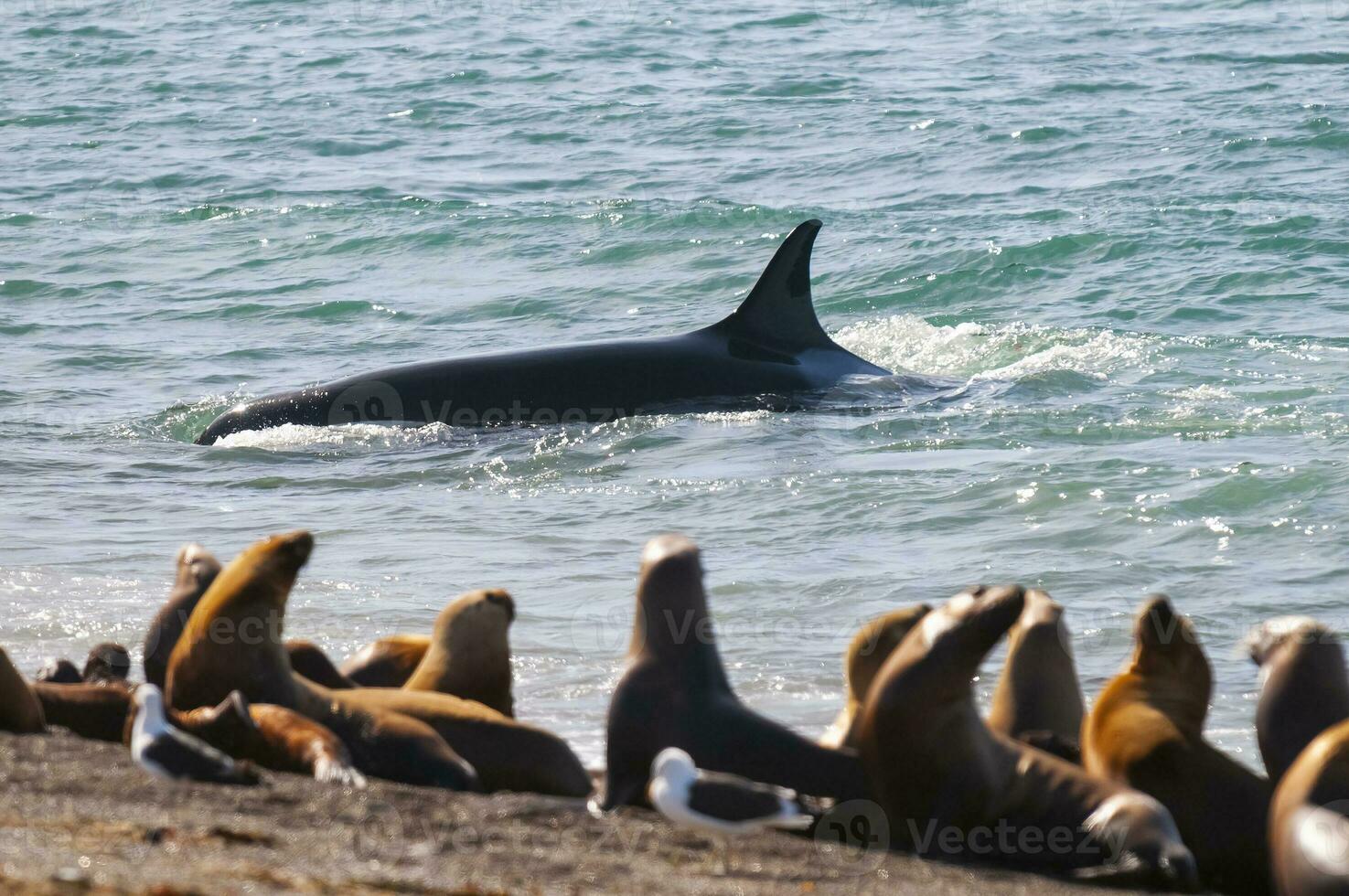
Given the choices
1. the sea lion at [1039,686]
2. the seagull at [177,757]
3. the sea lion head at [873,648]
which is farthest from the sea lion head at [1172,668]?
the seagull at [177,757]

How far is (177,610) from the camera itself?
6.20 meters

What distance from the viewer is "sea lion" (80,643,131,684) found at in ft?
20.4

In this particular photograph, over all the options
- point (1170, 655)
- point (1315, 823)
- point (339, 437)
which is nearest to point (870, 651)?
point (1170, 655)

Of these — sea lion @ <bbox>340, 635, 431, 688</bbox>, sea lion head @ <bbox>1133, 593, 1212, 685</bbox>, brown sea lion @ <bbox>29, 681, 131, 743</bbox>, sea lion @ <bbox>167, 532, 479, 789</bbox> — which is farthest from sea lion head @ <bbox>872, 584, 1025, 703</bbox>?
brown sea lion @ <bbox>29, 681, 131, 743</bbox>

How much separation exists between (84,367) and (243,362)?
1229 mm

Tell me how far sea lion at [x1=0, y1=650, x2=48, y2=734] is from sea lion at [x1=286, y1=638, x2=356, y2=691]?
79cm

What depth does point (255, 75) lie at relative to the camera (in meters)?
28.7

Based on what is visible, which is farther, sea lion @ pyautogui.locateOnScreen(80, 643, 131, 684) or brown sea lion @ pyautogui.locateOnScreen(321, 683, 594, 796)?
sea lion @ pyautogui.locateOnScreen(80, 643, 131, 684)

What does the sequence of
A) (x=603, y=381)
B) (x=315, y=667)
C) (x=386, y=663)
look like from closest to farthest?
(x=315, y=667)
(x=386, y=663)
(x=603, y=381)

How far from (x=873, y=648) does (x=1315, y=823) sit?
1890 mm

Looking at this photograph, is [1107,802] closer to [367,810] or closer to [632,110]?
[367,810]

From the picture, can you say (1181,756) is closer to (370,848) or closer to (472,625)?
(370,848)

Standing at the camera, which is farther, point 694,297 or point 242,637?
point 694,297

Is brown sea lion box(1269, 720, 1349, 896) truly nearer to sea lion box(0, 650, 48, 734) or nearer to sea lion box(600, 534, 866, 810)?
sea lion box(600, 534, 866, 810)
